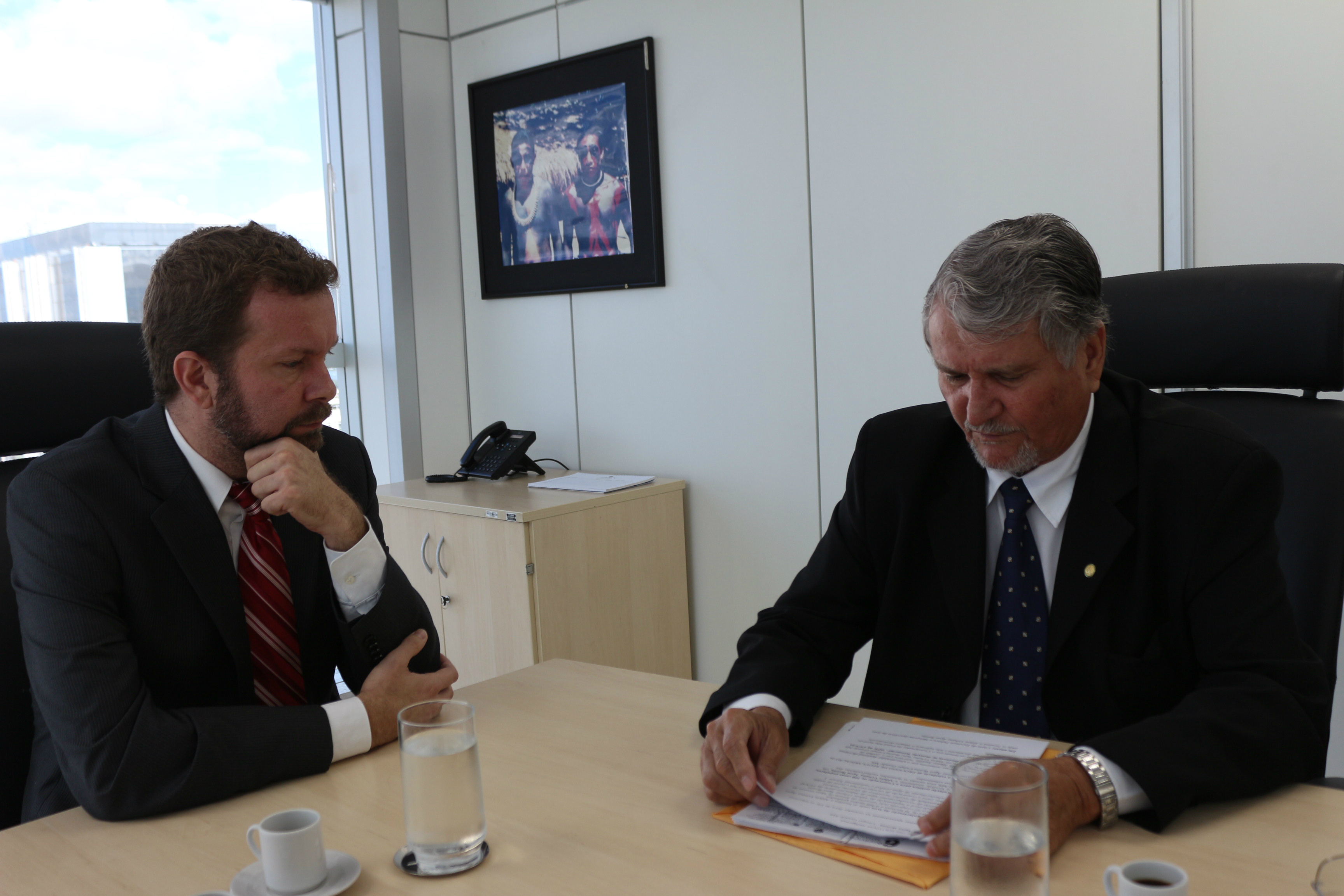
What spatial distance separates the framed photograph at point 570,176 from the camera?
11.4 feet

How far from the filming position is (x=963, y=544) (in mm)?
1521

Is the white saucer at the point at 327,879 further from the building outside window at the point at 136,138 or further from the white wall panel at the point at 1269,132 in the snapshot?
the building outside window at the point at 136,138

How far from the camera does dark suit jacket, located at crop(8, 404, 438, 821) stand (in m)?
1.23

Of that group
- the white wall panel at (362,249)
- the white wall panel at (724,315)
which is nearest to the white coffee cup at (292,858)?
the white wall panel at (724,315)

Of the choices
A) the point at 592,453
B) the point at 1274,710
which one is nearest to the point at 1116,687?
the point at 1274,710

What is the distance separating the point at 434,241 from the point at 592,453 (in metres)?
1.04

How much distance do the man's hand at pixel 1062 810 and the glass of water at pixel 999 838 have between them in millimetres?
177

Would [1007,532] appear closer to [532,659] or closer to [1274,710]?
[1274,710]

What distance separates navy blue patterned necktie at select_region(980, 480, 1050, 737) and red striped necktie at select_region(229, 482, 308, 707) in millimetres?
1003

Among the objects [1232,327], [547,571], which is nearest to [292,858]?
[1232,327]

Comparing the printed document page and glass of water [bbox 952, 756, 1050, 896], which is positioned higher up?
glass of water [bbox 952, 756, 1050, 896]

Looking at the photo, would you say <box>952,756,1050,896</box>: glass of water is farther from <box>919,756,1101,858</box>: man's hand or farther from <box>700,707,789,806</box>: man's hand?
<box>700,707,789,806</box>: man's hand

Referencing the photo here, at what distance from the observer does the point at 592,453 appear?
378 centimetres

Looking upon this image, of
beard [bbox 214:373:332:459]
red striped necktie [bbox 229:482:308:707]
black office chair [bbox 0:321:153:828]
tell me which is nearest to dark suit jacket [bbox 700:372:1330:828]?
red striped necktie [bbox 229:482:308:707]
